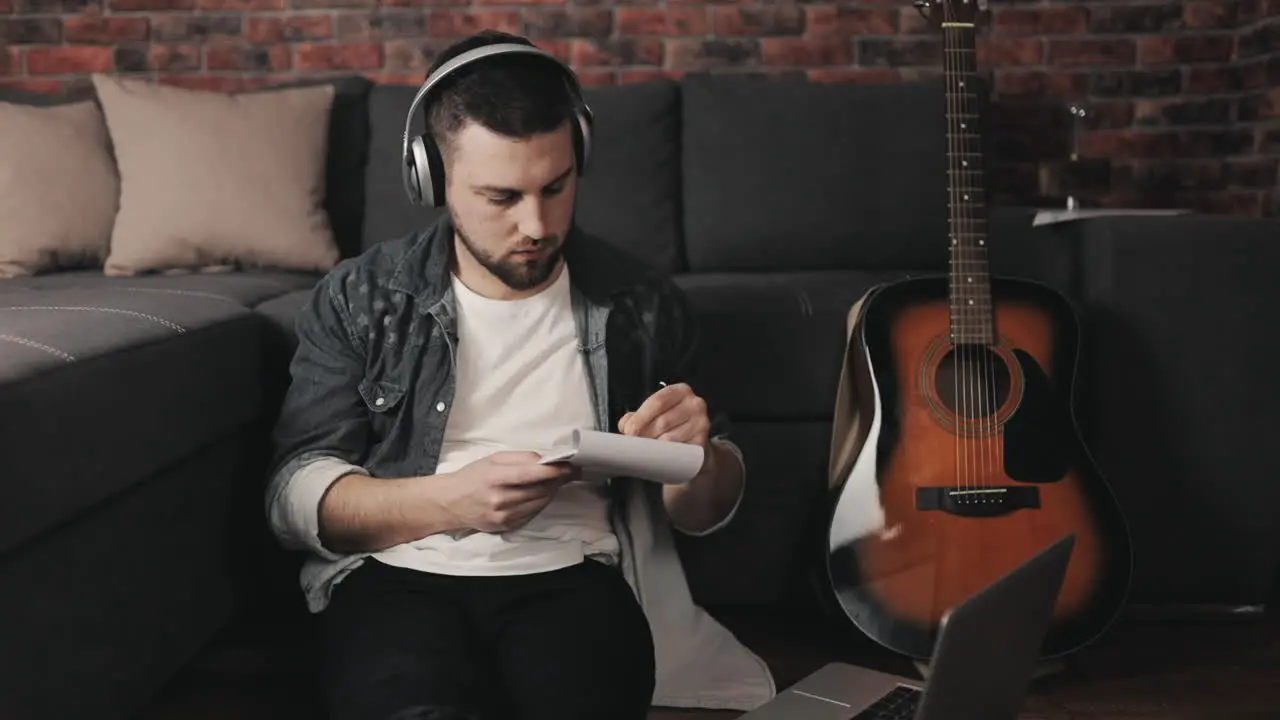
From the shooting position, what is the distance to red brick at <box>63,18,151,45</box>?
9.27ft

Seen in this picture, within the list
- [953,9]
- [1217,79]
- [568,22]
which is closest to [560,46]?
[568,22]

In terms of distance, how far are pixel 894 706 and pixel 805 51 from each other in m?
1.80

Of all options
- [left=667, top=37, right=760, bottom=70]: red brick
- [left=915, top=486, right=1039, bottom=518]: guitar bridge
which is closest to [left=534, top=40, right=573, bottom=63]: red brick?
[left=667, top=37, right=760, bottom=70]: red brick

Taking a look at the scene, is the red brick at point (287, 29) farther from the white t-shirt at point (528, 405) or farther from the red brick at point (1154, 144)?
the red brick at point (1154, 144)

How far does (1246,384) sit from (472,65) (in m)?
1.32

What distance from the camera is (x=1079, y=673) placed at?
5.88ft

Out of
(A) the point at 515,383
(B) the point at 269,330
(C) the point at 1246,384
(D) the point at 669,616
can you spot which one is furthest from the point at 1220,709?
(B) the point at 269,330

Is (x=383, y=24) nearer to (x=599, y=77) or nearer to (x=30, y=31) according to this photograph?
(x=599, y=77)

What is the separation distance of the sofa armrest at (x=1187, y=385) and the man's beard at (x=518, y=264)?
37.4 inches

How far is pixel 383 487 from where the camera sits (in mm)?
1323

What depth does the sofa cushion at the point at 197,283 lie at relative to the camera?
6.14 feet

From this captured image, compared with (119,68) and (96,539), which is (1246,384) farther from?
(119,68)

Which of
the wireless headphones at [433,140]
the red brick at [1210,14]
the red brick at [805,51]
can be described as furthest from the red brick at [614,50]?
the wireless headphones at [433,140]

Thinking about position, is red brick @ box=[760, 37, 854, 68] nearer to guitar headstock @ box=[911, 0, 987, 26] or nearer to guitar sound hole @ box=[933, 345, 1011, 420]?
guitar headstock @ box=[911, 0, 987, 26]
